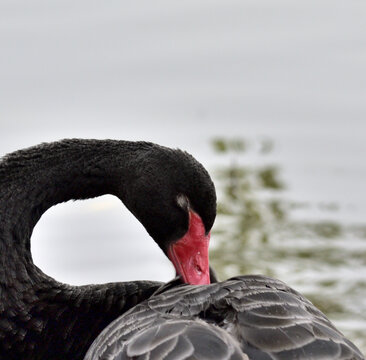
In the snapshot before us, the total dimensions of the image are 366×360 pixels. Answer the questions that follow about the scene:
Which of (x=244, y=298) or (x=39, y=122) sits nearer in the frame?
(x=244, y=298)

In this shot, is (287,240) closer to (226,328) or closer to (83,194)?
(83,194)

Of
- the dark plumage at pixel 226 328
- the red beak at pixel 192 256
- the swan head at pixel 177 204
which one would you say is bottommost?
the dark plumage at pixel 226 328

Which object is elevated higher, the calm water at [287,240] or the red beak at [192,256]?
the red beak at [192,256]

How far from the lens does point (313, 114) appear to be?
23.2 feet

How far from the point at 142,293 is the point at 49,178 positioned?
1.74ft

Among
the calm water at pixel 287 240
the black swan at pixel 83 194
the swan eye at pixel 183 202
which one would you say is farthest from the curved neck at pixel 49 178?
the calm water at pixel 287 240

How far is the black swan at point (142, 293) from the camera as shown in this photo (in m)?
3.56

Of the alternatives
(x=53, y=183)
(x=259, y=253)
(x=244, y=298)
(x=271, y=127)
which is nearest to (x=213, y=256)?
(x=259, y=253)

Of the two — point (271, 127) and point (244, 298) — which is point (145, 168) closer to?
point (244, 298)

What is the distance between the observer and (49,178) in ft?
14.7

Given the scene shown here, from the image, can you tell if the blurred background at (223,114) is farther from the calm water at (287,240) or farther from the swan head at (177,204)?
the swan head at (177,204)

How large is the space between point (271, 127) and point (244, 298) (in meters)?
3.31

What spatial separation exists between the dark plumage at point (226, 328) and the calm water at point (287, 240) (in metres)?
1.63

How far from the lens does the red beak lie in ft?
14.1
